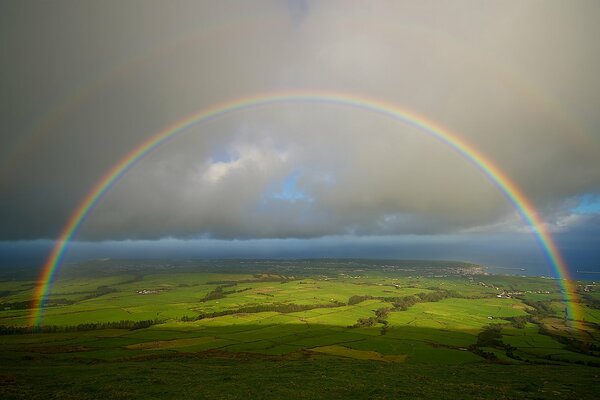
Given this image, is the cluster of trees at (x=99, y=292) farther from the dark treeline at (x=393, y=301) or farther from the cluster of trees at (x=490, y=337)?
the cluster of trees at (x=490, y=337)

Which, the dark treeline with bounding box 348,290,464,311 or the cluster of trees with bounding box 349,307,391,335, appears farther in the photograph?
the dark treeline with bounding box 348,290,464,311

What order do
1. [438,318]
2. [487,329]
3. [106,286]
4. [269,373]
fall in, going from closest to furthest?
[269,373] < [487,329] < [438,318] < [106,286]

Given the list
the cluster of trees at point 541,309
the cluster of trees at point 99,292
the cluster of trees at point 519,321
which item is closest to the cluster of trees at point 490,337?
the cluster of trees at point 519,321

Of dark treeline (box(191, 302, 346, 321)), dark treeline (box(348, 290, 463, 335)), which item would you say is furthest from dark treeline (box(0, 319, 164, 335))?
dark treeline (box(348, 290, 463, 335))

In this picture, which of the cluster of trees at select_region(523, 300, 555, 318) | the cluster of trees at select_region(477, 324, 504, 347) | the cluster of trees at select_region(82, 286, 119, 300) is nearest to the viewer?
the cluster of trees at select_region(477, 324, 504, 347)

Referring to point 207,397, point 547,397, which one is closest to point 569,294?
point 547,397

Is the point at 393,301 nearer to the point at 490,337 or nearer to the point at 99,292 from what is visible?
the point at 490,337

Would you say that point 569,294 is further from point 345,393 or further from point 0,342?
point 0,342

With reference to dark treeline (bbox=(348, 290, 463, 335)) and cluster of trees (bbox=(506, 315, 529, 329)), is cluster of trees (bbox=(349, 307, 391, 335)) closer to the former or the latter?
dark treeline (bbox=(348, 290, 463, 335))
